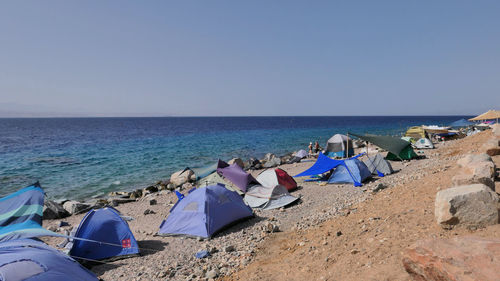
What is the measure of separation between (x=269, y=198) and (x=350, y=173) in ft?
18.0

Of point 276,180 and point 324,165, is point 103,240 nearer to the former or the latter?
point 276,180

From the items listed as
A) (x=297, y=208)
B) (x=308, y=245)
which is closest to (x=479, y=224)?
(x=308, y=245)

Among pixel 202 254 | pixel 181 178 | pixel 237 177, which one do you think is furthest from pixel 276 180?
pixel 181 178

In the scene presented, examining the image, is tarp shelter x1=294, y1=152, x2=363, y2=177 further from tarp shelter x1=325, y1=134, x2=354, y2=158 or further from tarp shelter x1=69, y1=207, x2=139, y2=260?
tarp shelter x1=69, y1=207, x2=139, y2=260

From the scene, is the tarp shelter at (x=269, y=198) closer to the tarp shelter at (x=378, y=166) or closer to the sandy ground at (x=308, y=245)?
the sandy ground at (x=308, y=245)

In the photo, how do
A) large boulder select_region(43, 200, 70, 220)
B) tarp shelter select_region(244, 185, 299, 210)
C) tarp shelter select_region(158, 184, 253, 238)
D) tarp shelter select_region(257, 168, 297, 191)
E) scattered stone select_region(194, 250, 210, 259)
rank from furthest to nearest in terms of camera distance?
1. tarp shelter select_region(257, 168, 297, 191)
2. large boulder select_region(43, 200, 70, 220)
3. tarp shelter select_region(244, 185, 299, 210)
4. tarp shelter select_region(158, 184, 253, 238)
5. scattered stone select_region(194, 250, 210, 259)

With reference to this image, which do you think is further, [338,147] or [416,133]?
[416,133]

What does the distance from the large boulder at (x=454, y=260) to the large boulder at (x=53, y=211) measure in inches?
658

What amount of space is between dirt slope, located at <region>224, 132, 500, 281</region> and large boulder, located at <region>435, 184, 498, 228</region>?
159 millimetres

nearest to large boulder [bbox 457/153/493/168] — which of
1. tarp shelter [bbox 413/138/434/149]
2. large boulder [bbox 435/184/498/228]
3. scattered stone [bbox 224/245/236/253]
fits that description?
large boulder [bbox 435/184/498/228]

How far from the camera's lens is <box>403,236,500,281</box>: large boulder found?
11.0 feet

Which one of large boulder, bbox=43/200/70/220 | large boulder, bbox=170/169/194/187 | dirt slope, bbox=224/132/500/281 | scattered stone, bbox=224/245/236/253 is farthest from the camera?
large boulder, bbox=170/169/194/187

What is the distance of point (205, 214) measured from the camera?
33.2ft

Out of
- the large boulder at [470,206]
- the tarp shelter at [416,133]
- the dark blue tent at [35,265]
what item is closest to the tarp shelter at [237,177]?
the dark blue tent at [35,265]
